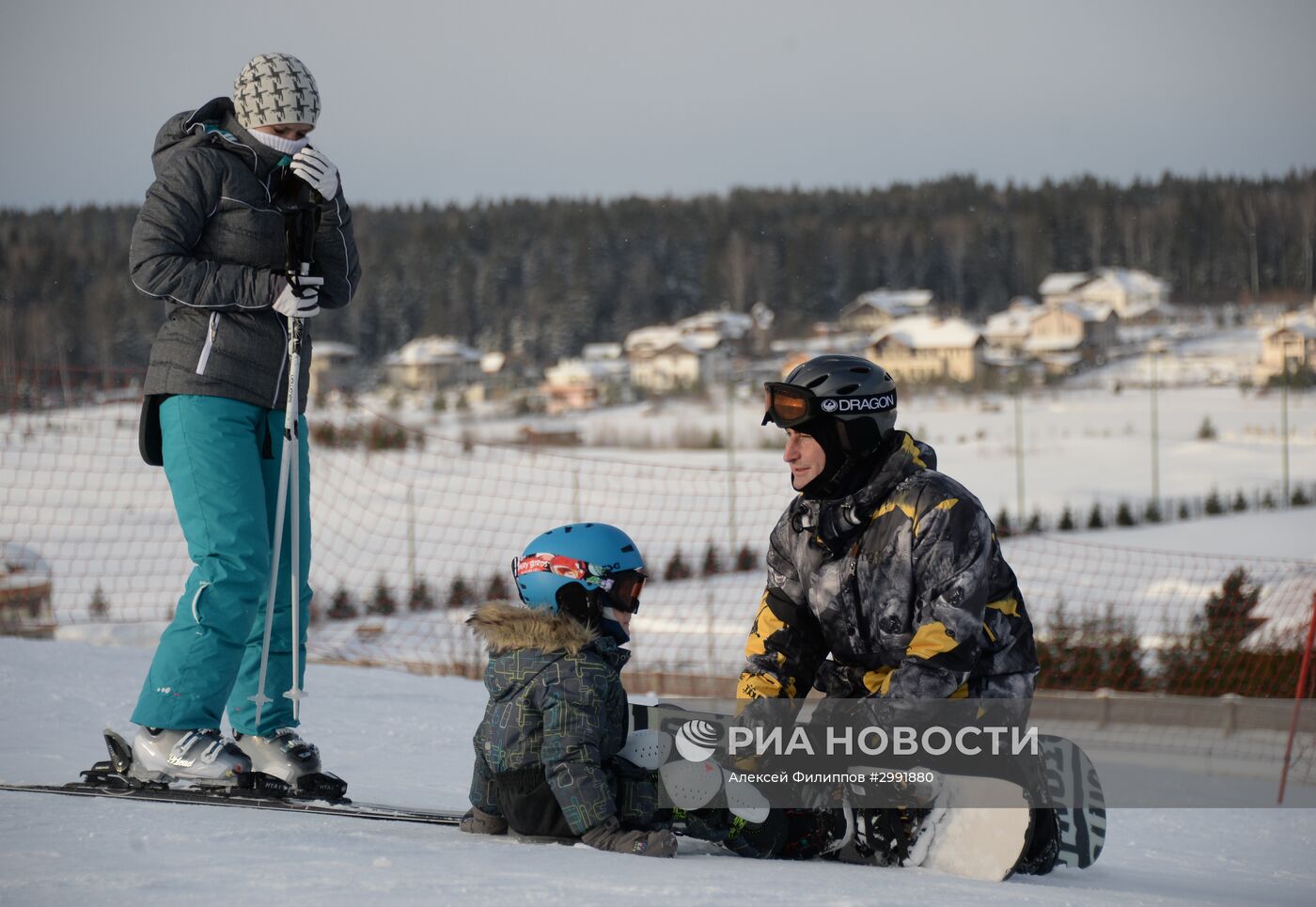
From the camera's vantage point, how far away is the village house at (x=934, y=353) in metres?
65.1

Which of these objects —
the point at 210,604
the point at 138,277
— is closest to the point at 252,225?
the point at 138,277

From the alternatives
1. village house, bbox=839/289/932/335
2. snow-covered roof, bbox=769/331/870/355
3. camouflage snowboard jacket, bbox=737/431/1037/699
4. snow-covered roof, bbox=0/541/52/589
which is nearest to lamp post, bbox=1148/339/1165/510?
snow-covered roof, bbox=769/331/870/355

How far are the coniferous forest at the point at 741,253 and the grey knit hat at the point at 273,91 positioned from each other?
238 ft

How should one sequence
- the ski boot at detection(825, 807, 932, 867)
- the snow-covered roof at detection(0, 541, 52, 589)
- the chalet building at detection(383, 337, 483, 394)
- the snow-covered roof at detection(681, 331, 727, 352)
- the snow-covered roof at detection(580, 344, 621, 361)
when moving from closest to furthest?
1. the ski boot at detection(825, 807, 932, 867)
2. the snow-covered roof at detection(0, 541, 52, 589)
3. the snow-covered roof at detection(681, 331, 727, 352)
4. the chalet building at detection(383, 337, 483, 394)
5. the snow-covered roof at detection(580, 344, 621, 361)

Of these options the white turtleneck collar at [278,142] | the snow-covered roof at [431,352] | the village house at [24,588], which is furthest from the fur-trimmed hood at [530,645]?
the snow-covered roof at [431,352]

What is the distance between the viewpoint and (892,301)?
8019 centimetres

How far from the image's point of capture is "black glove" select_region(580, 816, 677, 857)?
2543 mm

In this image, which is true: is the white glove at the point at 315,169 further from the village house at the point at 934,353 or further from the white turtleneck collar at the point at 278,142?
the village house at the point at 934,353

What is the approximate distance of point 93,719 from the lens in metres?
4.36

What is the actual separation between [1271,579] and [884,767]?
20401 mm

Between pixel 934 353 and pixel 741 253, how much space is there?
927 inches

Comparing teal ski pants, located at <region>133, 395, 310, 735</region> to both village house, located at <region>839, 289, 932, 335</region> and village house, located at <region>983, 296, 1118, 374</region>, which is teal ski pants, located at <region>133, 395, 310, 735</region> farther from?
village house, located at <region>839, 289, 932, 335</region>

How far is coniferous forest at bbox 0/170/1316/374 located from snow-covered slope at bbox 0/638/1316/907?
72.0 metres

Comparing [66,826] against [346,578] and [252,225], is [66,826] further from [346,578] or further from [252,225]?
[346,578]
